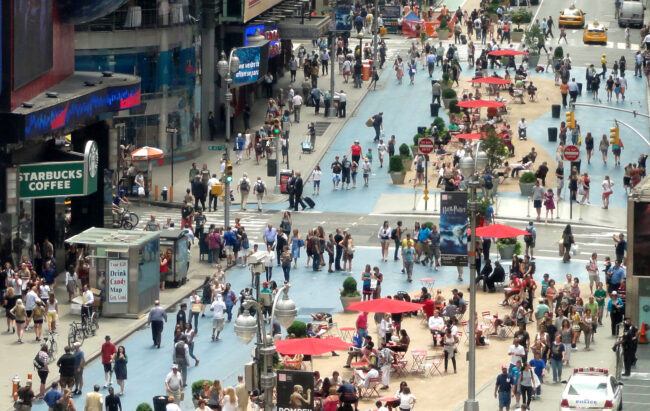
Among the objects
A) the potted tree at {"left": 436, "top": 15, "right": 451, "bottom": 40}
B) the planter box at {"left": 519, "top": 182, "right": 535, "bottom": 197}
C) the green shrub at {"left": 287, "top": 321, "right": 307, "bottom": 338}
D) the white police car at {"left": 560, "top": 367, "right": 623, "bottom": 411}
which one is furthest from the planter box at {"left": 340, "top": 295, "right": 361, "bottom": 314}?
the potted tree at {"left": 436, "top": 15, "right": 451, "bottom": 40}

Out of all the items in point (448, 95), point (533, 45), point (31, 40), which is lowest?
point (448, 95)

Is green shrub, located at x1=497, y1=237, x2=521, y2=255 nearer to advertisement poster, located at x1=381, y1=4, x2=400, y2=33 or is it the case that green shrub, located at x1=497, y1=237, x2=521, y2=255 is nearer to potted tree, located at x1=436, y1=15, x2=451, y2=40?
potted tree, located at x1=436, y1=15, x2=451, y2=40

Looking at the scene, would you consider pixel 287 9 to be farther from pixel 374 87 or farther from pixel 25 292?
pixel 25 292

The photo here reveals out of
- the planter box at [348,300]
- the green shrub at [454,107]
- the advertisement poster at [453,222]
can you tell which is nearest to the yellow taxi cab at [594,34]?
the green shrub at [454,107]

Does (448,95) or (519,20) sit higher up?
(519,20)

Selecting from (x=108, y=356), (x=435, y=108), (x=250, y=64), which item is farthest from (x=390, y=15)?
(x=108, y=356)

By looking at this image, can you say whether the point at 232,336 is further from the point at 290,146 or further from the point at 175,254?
the point at 290,146
